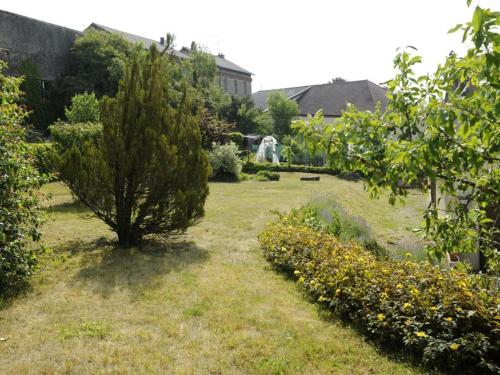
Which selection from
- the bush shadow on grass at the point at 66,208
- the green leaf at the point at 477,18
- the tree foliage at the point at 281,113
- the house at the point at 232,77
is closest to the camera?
the green leaf at the point at 477,18

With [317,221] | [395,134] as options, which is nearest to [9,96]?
[395,134]

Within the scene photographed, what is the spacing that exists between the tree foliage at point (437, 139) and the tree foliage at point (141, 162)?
5.33 meters

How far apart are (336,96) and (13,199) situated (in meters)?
48.3

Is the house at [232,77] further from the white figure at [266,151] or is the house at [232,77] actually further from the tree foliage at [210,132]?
the tree foliage at [210,132]

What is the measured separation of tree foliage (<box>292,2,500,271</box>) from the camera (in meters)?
2.16

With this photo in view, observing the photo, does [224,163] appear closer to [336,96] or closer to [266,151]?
[266,151]

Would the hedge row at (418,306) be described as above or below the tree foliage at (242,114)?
below

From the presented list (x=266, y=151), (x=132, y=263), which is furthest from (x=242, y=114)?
(x=132, y=263)

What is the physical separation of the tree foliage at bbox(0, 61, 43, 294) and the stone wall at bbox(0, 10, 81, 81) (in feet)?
68.7

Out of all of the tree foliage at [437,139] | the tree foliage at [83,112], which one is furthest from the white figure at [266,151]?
the tree foliage at [437,139]

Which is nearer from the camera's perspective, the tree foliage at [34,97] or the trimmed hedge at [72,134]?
the trimmed hedge at [72,134]

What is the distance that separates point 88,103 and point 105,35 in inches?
707

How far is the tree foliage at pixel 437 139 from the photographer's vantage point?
7.09ft

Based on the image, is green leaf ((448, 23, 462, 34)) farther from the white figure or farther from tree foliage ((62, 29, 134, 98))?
the white figure
